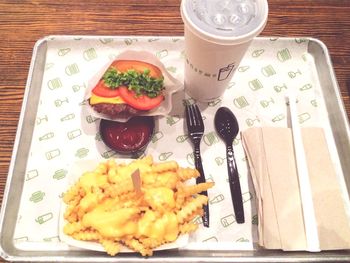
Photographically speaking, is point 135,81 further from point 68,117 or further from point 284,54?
point 284,54

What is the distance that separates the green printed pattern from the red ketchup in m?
0.06

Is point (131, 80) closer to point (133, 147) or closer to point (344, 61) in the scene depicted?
point (133, 147)

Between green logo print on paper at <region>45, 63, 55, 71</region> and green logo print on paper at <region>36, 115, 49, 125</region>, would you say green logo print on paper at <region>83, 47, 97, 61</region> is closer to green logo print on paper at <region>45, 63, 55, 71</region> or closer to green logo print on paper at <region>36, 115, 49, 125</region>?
green logo print on paper at <region>45, 63, 55, 71</region>

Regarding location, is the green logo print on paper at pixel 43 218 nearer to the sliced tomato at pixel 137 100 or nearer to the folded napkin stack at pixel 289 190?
the sliced tomato at pixel 137 100

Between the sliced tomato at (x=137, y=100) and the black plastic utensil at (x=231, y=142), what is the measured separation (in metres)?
0.29

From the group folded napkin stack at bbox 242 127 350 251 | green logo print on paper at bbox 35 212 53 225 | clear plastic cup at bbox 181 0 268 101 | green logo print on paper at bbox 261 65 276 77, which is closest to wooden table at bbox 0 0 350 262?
green logo print on paper at bbox 261 65 276 77

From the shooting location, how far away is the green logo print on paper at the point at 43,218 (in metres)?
1.18

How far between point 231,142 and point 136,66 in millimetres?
469

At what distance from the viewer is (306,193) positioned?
3.86 ft

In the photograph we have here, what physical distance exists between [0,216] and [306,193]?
1.05 m

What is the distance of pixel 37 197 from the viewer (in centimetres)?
122

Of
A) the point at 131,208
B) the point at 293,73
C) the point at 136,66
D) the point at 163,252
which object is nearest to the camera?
the point at 131,208

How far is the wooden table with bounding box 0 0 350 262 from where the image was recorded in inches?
59.9

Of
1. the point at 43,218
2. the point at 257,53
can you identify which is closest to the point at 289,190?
the point at 257,53
